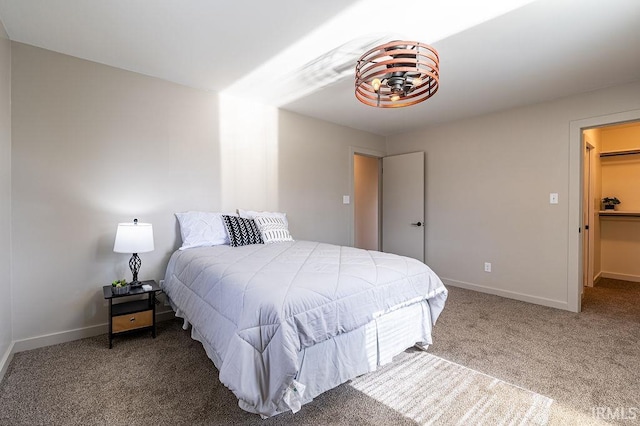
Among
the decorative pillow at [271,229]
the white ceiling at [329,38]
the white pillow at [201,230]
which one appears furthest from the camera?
the decorative pillow at [271,229]

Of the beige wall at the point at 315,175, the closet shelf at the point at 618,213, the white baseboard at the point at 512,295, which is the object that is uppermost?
the beige wall at the point at 315,175

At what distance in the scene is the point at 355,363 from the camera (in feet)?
5.76

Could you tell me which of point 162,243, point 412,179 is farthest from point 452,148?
point 162,243

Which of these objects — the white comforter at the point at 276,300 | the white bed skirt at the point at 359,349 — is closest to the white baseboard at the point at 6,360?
the white comforter at the point at 276,300

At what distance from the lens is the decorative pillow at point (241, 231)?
2864mm

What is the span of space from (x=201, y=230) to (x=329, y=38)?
6.62 feet

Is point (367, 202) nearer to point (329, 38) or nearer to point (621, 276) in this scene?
point (329, 38)

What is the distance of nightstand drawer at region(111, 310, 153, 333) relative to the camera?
2346 millimetres

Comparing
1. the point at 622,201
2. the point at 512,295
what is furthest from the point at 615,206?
the point at 512,295

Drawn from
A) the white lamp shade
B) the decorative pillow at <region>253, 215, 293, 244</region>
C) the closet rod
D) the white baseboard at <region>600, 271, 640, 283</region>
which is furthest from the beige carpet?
the closet rod

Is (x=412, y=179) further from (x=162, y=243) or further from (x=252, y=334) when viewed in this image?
(x=252, y=334)

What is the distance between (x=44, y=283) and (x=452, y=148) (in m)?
4.74

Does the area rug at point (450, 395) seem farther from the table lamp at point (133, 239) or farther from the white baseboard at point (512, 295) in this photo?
the white baseboard at point (512, 295)

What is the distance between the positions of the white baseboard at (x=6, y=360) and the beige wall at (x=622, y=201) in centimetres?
711
